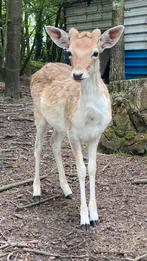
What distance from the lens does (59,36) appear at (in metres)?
4.79

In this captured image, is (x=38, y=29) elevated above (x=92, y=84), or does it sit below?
above

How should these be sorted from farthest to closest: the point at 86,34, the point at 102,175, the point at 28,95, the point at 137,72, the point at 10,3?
the point at 137,72 → the point at 28,95 → the point at 10,3 → the point at 102,175 → the point at 86,34

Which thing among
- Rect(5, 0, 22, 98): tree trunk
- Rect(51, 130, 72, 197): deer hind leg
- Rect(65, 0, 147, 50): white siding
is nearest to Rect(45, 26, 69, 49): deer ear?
Rect(51, 130, 72, 197): deer hind leg

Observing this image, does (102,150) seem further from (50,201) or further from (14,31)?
(14,31)

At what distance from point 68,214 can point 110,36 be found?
5.90ft

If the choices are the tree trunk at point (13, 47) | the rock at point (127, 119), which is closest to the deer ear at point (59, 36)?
the rock at point (127, 119)

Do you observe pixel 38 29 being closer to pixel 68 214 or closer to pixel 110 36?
pixel 110 36

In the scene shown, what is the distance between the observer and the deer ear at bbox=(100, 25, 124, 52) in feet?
15.4

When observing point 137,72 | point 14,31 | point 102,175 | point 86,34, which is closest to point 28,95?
point 14,31

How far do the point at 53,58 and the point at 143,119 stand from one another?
13027 mm

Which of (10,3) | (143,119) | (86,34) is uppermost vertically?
(10,3)

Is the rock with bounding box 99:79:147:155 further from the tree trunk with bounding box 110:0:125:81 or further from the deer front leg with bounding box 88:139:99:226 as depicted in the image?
the tree trunk with bounding box 110:0:125:81

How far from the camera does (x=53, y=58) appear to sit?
19.7 meters

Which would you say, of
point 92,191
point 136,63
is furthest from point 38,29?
point 92,191
